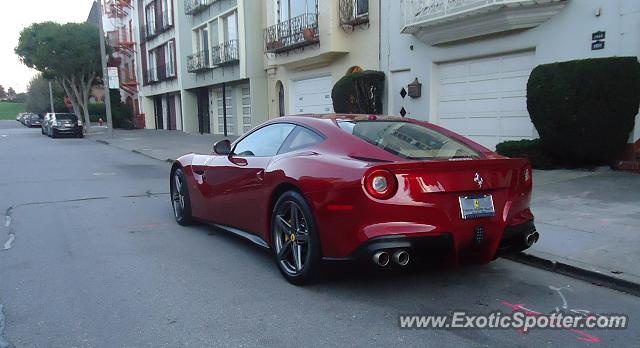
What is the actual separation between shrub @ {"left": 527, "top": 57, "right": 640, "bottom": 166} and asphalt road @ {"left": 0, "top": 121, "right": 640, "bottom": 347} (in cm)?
538

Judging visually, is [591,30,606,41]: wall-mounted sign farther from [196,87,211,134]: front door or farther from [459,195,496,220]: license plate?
[196,87,211,134]: front door

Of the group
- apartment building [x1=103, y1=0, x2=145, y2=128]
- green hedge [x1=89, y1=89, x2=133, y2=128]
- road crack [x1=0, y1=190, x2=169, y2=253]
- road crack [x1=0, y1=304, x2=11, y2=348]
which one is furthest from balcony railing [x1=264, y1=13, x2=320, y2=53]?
green hedge [x1=89, y1=89, x2=133, y2=128]

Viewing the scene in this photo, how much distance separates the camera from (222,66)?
970 inches

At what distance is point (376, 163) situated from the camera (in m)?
3.81

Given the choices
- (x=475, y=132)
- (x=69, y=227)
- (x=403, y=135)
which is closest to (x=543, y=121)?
(x=475, y=132)

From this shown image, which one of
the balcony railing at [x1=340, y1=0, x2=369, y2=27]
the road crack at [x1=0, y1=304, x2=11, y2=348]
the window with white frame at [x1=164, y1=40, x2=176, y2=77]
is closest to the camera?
the road crack at [x1=0, y1=304, x2=11, y2=348]

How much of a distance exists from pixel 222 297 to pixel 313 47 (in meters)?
14.2

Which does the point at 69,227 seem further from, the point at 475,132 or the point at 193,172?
the point at 475,132

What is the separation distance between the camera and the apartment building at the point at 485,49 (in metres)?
9.85

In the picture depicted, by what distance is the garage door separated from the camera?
11367mm

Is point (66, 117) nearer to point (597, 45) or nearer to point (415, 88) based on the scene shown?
point (415, 88)

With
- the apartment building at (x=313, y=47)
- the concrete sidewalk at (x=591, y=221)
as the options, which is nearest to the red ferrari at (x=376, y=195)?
the concrete sidewalk at (x=591, y=221)

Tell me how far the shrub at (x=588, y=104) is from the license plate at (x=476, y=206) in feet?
20.5

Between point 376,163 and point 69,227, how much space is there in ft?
15.5
